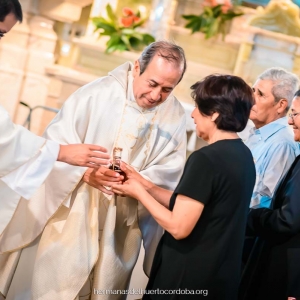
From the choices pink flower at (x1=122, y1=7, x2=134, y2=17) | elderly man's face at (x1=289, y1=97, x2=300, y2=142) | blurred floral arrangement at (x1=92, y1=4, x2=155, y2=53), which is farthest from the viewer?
pink flower at (x1=122, y1=7, x2=134, y2=17)

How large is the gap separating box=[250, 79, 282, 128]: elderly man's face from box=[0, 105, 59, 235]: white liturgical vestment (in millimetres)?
1509

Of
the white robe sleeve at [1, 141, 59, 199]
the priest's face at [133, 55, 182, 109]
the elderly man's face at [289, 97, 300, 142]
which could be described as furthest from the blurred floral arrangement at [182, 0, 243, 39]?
the white robe sleeve at [1, 141, 59, 199]

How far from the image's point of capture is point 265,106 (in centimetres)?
407

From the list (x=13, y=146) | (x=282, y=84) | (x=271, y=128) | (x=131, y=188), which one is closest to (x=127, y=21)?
(x=282, y=84)

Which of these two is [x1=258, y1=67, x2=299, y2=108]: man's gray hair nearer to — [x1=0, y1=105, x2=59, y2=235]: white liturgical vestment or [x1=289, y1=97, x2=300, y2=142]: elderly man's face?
[x1=289, y1=97, x2=300, y2=142]: elderly man's face

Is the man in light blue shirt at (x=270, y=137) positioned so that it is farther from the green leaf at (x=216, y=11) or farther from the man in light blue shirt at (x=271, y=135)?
the green leaf at (x=216, y=11)

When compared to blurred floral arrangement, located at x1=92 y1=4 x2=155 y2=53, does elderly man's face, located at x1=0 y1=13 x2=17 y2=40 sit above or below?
above

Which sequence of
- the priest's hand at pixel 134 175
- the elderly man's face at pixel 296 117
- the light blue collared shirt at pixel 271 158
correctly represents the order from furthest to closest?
the light blue collared shirt at pixel 271 158, the elderly man's face at pixel 296 117, the priest's hand at pixel 134 175

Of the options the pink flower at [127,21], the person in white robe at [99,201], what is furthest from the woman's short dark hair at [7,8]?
the pink flower at [127,21]

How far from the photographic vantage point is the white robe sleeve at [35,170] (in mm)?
3150

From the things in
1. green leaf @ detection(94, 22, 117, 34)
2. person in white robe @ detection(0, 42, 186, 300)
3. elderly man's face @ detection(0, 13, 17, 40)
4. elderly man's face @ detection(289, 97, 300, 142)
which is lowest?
person in white robe @ detection(0, 42, 186, 300)

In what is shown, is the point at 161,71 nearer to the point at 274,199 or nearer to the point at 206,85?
the point at 206,85

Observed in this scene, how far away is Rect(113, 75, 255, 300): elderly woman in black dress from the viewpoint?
2.68 meters

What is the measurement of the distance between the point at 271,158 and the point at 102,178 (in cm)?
112
